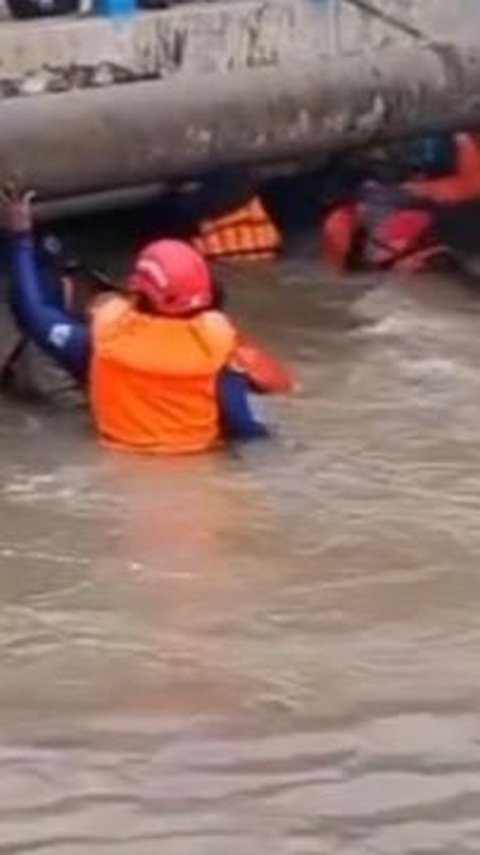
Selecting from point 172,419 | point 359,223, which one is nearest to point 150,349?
point 172,419

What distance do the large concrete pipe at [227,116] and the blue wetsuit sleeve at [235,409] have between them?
1.35 metres

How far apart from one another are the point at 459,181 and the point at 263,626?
498 cm

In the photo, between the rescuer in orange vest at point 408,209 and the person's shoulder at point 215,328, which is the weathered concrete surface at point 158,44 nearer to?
the rescuer in orange vest at point 408,209

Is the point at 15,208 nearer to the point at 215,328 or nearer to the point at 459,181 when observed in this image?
the point at 215,328

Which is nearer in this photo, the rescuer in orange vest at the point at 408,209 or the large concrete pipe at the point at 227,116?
the large concrete pipe at the point at 227,116

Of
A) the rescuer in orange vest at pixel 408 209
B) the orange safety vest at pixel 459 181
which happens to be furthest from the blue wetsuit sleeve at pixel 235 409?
the orange safety vest at pixel 459 181

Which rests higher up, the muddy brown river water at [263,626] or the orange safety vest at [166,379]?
the orange safety vest at [166,379]

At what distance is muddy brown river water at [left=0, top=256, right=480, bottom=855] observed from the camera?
23.7 ft

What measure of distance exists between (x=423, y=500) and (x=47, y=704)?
80.0 inches

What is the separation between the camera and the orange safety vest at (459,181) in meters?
12.9

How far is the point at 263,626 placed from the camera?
8.40 metres

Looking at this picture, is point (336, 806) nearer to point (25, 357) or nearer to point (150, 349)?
point (150, 349)

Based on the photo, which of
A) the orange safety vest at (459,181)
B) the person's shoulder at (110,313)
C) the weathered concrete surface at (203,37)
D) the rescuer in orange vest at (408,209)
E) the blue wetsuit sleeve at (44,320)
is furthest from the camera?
the orange safety vest at (459,181)

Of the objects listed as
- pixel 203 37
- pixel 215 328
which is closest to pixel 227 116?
pixel 203 37
